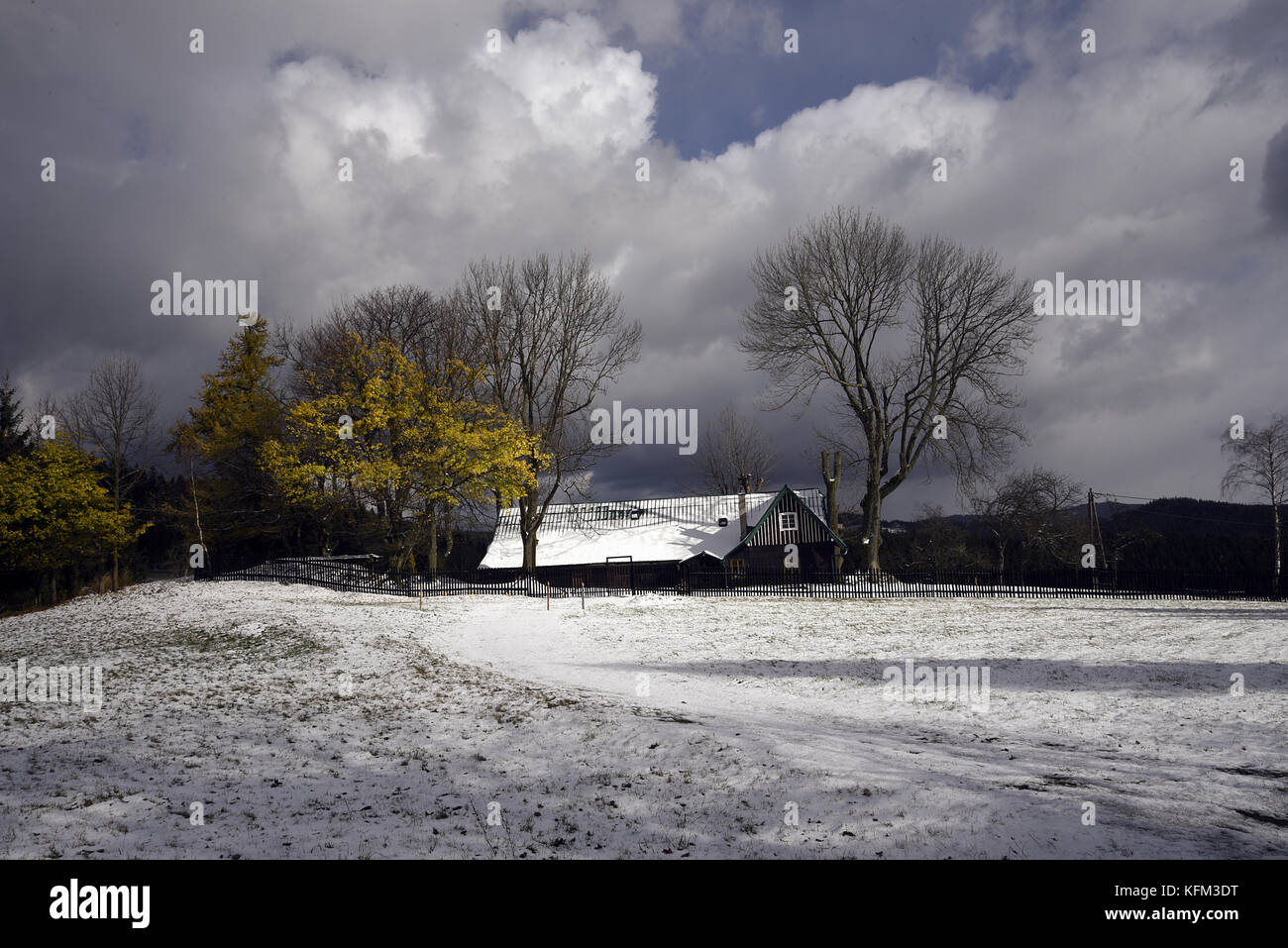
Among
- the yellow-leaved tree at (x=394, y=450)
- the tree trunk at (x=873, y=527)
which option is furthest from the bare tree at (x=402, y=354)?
the tree trunk at (x=873, y=527)

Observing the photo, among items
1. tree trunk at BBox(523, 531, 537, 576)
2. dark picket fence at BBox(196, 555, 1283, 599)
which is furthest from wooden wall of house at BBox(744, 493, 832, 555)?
tree trunk at BBox(523, 531, 537, 576)

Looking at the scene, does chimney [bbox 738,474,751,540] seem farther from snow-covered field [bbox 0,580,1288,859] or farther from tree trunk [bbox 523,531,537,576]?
snow-covered field [bbox 0,580,1288,859]

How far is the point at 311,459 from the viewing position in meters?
30.1

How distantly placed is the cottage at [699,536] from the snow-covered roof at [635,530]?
0.06 m

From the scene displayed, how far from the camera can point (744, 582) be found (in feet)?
103

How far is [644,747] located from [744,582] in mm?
23850

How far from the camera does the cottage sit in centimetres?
3934

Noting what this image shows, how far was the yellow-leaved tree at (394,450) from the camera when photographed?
28.4 m

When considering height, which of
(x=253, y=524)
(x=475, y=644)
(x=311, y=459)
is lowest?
(x=475, y=644)

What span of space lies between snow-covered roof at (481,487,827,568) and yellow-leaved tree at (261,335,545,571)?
9.80m
